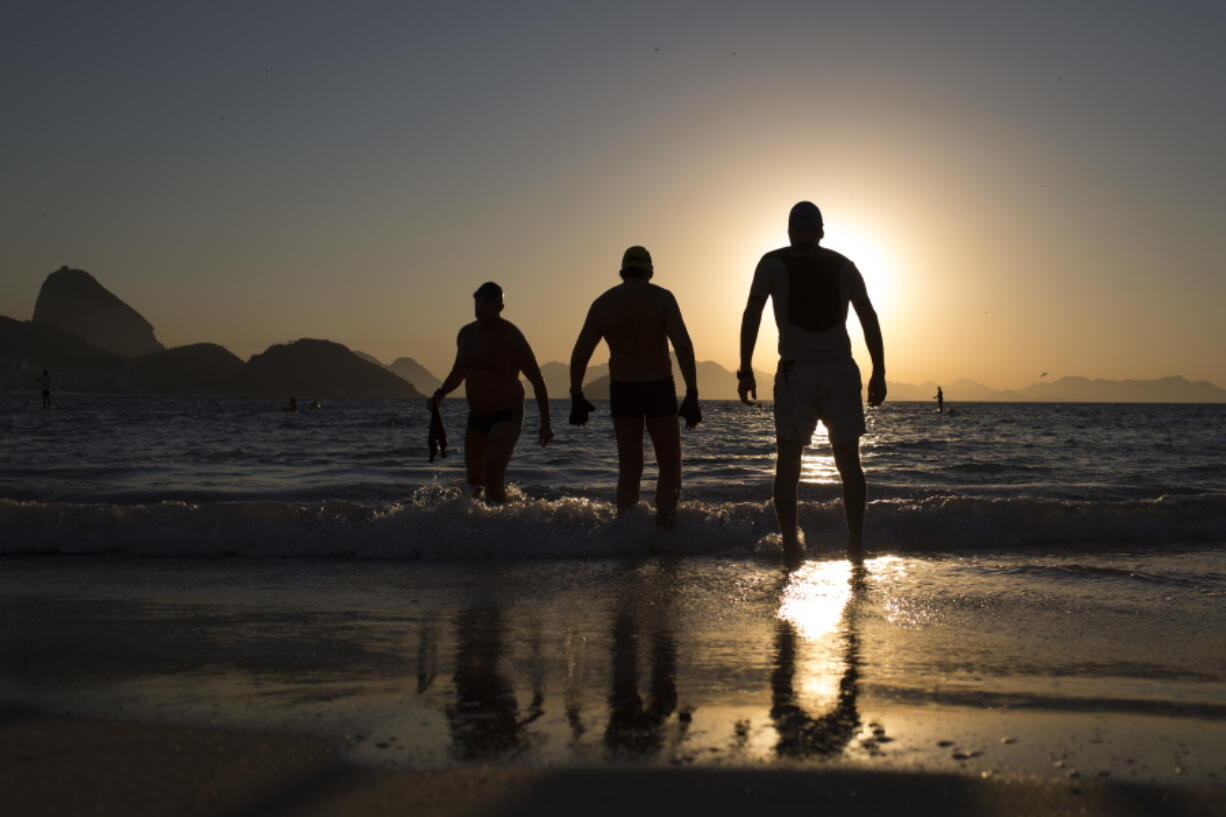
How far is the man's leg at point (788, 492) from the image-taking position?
4.89 m

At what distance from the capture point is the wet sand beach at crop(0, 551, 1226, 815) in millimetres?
1710

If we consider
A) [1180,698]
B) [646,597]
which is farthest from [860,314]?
[1180,698]

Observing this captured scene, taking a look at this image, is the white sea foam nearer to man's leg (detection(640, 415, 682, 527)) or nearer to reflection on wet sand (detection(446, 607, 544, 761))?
man's leg (detection(640, 415, 682, 527))

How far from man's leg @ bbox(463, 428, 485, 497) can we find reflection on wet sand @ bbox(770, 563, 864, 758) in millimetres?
3429

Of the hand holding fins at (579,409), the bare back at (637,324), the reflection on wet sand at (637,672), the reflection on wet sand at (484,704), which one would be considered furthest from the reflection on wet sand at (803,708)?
the hand holding fins at (579,409)

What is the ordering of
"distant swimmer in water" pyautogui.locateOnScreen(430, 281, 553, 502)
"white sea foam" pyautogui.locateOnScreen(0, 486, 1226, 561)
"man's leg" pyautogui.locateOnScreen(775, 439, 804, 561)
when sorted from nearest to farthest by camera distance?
"man's leg" pyautogui.locateOnScreen(775, 439, 804, 561)
"white sea foam" pyautogui.locateOnScreen(0, 486, 1226, 561)
"distant swimmer in water" pyautogui.locateOnScreen(430, 281, 553, 502)

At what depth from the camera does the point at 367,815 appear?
159 centimetres

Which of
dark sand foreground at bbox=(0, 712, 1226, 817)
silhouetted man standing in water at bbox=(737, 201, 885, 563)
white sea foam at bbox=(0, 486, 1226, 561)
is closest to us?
dark sand foreground at bbox=(0, 712, 1226, 817)

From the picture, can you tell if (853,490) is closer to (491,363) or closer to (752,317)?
(752,317)

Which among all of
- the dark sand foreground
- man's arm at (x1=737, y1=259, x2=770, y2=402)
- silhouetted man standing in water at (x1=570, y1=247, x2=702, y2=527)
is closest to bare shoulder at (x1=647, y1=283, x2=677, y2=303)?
silhouetted man standing in water at (x1=570, y1=247, x2=702, y2=527)

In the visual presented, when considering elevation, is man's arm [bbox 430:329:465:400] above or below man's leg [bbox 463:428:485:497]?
above

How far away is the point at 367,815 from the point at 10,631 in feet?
7.58

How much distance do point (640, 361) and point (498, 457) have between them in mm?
1297

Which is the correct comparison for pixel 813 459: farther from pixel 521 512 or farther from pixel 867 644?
pixel 867 644
